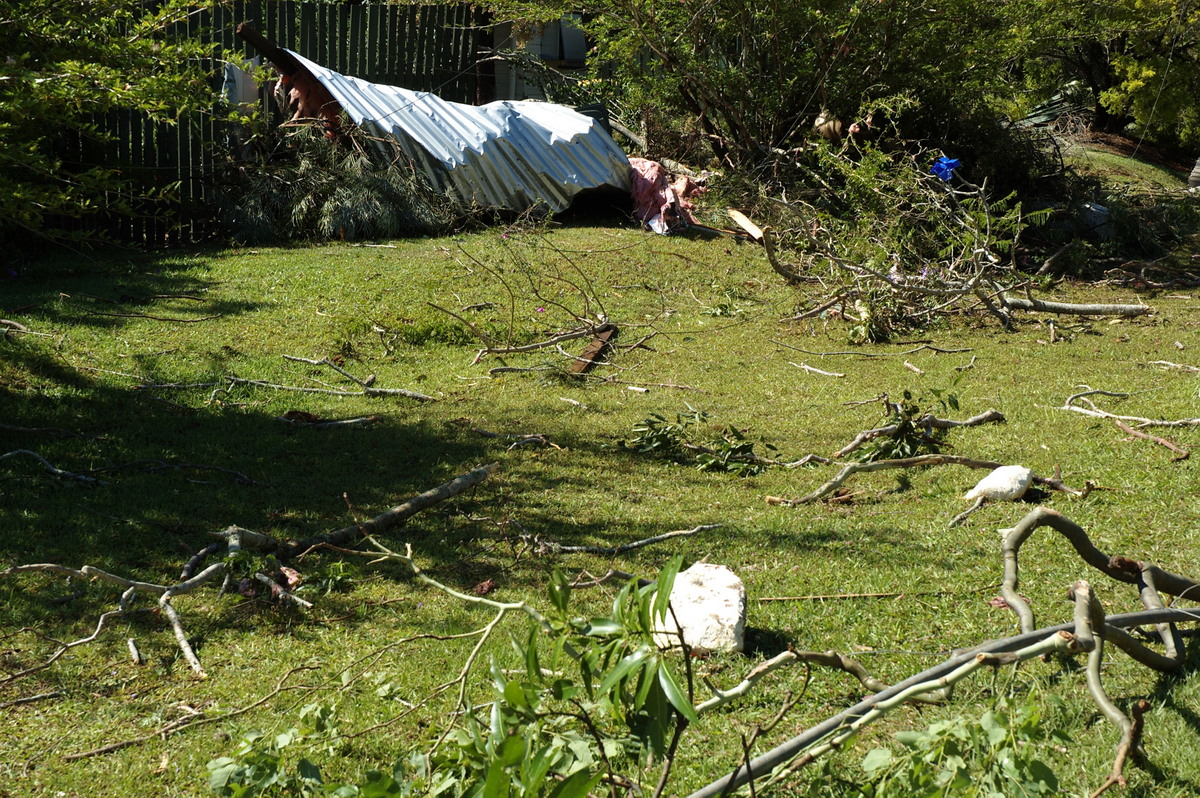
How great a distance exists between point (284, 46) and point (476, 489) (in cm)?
1072

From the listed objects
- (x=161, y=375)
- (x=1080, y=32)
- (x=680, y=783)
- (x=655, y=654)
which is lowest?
(x=161, y=375)

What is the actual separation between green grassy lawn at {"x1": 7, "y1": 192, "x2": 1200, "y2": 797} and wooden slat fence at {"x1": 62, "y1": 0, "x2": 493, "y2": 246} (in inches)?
51.0

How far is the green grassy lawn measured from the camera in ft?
10.3

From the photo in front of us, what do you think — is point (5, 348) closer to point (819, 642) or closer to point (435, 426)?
point (435, 426)

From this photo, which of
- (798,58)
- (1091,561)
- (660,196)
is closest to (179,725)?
(1091,561)

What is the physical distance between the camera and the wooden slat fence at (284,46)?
1145 centimetres

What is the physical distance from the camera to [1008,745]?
1.97m

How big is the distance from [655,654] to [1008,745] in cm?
75

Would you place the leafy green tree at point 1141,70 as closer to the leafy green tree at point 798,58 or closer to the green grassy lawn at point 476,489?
→ the leafy green tree at point 798,58

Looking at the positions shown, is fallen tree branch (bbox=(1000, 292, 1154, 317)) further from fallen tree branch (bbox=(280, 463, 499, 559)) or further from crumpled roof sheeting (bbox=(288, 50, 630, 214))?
fallen tree branch (bbox=(280, 463, 499, 559))

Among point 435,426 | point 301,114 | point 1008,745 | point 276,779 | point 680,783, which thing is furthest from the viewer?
point 301,114

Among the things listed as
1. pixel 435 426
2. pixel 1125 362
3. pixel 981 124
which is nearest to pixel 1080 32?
pixel 981 124

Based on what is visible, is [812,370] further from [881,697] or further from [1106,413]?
[881,697]

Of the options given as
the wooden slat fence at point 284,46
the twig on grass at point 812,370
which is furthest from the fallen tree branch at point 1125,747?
the wooden slat fence at point 284,46
